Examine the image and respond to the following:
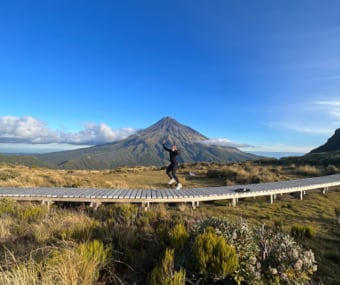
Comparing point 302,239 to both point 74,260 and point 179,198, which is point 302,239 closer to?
point 179,198

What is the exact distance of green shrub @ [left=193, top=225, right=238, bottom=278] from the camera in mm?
2980

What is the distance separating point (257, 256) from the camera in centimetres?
340

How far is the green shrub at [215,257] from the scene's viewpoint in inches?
117

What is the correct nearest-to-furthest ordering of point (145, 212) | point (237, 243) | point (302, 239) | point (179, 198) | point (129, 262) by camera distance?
1. point (237, 243)
2. point (129, 262)
3. point (302, 239)
4. point (145, 212)
5. point (179, 198)

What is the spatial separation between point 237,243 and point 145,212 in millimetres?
3613

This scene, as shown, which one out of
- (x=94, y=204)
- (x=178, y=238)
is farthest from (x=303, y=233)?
(x=94, y=204)

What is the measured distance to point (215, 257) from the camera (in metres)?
3.05

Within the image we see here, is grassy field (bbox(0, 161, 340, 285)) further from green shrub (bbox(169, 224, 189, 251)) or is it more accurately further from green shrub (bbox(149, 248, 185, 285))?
green shrub (bbox(149, 248, 185, 285))

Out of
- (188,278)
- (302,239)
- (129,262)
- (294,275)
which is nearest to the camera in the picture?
(294,275)

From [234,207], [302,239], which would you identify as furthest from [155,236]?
[234,207]

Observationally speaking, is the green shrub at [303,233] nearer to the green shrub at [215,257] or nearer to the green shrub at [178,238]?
the green shrub at [178,238]

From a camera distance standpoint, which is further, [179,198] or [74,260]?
[179,198]

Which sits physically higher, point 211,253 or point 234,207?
point 211,253

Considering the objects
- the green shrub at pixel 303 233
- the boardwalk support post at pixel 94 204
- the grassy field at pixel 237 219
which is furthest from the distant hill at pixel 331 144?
the boardwalk support post at pixel 94 204
